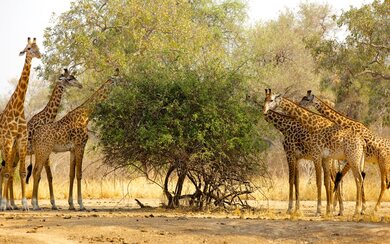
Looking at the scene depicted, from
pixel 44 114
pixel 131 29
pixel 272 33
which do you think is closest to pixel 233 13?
pixel 272 33

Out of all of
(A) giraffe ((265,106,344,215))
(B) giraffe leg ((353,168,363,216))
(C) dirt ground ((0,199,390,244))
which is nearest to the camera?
(C) dirt ground ((0,199,390,244))

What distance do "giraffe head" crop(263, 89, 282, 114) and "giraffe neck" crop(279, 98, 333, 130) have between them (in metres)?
0.16

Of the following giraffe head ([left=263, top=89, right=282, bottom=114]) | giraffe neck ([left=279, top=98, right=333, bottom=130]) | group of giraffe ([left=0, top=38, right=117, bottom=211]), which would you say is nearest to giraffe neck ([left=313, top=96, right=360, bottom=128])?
giraffe neck ([left=279, top=98, right=333, bottom=130])

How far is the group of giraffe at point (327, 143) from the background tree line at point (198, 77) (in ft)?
1.79

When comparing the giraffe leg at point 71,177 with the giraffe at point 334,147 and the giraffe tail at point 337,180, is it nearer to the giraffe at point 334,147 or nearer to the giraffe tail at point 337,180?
the giraffe at point 334,147

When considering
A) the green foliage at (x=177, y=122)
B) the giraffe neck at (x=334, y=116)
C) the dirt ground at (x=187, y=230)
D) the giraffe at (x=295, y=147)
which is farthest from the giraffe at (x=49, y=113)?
the giraffe neck at (x=334, y=116)

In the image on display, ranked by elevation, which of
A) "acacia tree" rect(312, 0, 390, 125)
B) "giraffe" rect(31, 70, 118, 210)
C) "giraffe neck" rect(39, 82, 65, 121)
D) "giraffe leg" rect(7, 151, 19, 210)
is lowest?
"giraffe leg" rect(7, 151, 19, 210)

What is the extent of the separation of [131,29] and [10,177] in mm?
11776

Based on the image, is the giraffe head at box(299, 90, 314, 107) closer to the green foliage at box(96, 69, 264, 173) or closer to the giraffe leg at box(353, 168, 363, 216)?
the green foliage at box(96, 69, 264, 173)

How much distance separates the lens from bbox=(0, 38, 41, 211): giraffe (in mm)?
16078

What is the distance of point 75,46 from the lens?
26781 mm

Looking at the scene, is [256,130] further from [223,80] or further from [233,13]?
[233,13]

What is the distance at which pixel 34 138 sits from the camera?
16.8 m

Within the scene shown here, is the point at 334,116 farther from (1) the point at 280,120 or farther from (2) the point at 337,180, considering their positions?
(2) the point at 337,180
